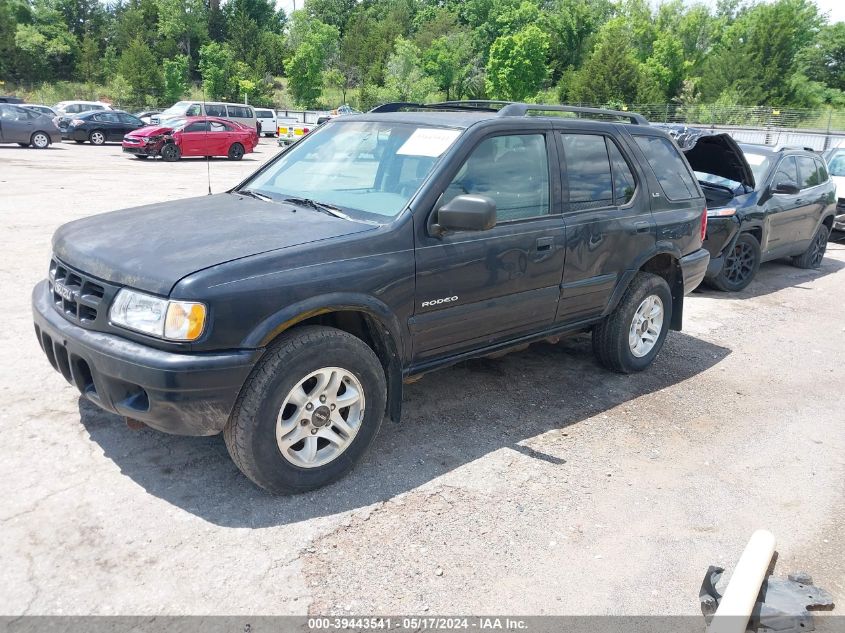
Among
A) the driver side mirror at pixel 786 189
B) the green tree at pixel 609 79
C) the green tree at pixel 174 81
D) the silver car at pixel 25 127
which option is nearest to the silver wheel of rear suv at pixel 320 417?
the driver side mirror at pixel 786 189

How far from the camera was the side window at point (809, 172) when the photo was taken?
9547mm

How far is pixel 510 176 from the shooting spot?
435 cm

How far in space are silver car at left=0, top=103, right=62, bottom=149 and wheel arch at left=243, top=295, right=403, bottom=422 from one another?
967 inches

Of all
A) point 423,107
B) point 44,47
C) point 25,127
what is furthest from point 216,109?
A: point 44,47

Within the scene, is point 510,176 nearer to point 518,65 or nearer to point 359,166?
point 359,166

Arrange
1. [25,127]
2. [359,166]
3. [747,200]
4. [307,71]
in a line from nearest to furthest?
[359,166]
[747,200]
[25,127]
[307,71]

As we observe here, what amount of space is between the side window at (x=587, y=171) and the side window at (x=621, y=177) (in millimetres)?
57

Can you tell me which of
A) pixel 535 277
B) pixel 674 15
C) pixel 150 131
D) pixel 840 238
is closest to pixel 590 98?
pixel 674 15

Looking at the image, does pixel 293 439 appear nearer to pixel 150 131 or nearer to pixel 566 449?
pixel 566 449

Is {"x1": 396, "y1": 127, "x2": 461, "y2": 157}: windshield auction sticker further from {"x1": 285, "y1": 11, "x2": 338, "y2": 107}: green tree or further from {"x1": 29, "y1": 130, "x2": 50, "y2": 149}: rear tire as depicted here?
{"x1": 285, "y1": 11, "x2": 338, "y2": 107}: green tree

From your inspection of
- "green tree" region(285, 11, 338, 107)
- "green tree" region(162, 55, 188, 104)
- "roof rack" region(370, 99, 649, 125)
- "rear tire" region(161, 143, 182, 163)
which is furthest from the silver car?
"green tree" region(162, 55, 188, 104)

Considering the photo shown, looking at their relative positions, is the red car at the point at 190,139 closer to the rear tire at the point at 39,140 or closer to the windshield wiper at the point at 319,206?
the rear tire at the point at 39,140

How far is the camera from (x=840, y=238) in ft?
44.8

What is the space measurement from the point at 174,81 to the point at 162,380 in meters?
64.6
